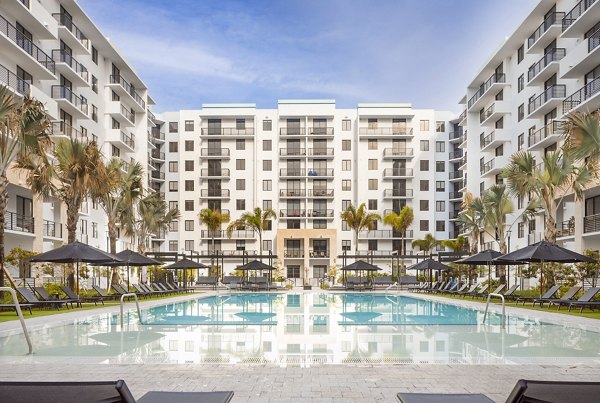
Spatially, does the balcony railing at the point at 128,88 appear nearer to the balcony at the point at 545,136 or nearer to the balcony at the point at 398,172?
the balcony at the point at 398,172

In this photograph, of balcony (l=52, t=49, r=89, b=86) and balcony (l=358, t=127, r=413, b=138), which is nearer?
balcony (l=52, t=49, r=89, b=86)

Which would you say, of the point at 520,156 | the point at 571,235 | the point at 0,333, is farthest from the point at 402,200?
the point at 0,333

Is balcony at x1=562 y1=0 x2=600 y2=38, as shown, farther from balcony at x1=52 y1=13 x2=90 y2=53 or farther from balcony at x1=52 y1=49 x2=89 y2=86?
balcony at x1=52 y1=13 x2=90 y2=53

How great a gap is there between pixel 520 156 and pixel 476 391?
2095cm

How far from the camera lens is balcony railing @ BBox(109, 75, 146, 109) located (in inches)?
1843

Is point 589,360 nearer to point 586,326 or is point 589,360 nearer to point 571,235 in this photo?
point 586,326

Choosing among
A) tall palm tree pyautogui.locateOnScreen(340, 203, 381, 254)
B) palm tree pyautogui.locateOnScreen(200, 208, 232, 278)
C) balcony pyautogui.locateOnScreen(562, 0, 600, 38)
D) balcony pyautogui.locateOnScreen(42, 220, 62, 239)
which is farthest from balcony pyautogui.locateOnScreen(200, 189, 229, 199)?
balcony pyautogui.locateOnScreen(562, 0, 600, 38)

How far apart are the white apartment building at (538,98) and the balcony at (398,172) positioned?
376 inches

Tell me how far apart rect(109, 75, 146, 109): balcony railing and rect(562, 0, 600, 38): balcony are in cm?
3282

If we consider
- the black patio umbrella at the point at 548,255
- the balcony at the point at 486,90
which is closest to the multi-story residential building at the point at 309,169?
the balcony at the point at 486,90

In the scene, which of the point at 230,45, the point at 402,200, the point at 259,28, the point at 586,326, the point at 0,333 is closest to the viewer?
the point at 0,333

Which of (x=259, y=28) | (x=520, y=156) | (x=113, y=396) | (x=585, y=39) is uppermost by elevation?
(x=585, y=39)

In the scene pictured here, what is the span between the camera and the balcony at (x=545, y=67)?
36344mm

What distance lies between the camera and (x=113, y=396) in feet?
10.5
